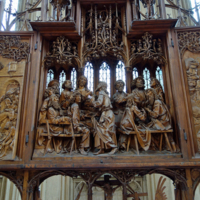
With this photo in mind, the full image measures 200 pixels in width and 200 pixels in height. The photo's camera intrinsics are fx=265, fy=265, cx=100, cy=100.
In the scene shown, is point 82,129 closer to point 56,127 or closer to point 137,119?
point 56,127

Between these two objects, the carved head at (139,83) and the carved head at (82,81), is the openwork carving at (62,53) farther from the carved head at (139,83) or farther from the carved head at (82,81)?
the carved head at (139,83)

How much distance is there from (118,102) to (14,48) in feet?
9.63

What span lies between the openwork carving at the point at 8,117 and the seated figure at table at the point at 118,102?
231 centimetres

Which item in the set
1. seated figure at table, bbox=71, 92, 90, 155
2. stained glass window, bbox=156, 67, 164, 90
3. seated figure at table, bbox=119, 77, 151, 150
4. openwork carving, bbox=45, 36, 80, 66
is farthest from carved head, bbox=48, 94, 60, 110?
stained glass window, bbox=156, 67, 164, 90

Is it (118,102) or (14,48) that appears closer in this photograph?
(118,102)

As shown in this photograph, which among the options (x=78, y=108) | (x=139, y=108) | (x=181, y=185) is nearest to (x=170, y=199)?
(x=181, y=185)

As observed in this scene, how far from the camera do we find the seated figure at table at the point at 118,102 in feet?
20.8

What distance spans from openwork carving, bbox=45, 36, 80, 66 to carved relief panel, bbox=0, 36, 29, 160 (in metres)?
0.62

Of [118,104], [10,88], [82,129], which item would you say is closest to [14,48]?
[10,88]

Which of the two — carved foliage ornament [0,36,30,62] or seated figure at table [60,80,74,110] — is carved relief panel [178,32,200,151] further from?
carved foliage ornament [0,36,30,62]

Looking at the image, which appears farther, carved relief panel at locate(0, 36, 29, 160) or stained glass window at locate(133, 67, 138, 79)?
stained glass window at locate(133, 67, 138, 79)

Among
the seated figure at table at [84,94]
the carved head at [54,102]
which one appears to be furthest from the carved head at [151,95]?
the carved head at [54,102]

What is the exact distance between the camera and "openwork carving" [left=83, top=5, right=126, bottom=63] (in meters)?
6.77

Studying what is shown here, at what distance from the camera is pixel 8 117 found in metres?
5.92
